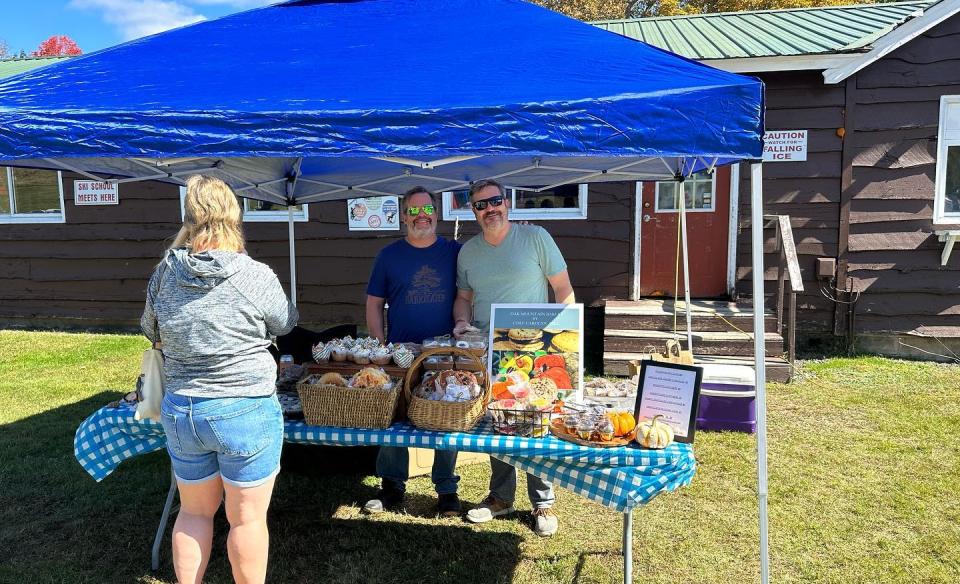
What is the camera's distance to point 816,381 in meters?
5.50

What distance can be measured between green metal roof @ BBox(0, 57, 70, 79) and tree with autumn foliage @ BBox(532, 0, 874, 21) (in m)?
10.0

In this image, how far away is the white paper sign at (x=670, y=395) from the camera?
7.50 feet

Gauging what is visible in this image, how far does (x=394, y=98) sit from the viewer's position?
2.28 meters

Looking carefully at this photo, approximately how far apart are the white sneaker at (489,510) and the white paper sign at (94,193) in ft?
22.4

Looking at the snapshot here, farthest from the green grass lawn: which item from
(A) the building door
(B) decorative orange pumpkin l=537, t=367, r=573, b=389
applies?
(A) the building door

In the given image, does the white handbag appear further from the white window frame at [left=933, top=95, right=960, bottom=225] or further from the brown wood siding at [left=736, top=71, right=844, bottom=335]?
the white window frame at [left=933, top=95, right=960, bottom=225]

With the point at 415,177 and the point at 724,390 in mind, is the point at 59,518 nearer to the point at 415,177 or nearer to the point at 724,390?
the point at 415,177

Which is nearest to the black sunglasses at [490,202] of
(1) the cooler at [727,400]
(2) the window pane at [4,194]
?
(1) the cooler at [727,400]

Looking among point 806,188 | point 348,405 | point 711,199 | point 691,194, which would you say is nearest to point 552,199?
point 691,194

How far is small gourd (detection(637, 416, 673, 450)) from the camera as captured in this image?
2.20 m

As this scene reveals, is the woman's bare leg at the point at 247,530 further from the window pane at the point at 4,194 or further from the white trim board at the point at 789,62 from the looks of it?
the window pane at the point at 4,194

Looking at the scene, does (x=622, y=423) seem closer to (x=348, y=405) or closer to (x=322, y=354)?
(x=348, y=405)

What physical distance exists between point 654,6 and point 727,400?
19018mm

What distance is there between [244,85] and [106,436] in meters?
1.53
